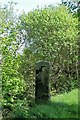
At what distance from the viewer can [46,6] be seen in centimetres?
431

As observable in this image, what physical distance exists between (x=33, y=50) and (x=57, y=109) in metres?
1.50

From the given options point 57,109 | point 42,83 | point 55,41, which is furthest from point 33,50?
point 57,109

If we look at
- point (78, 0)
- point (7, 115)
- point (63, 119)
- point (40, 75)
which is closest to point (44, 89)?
point (40, 75)

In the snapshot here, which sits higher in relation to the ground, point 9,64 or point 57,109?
point 9,64

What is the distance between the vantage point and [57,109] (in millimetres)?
2820

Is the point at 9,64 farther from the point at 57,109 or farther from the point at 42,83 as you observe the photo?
the point at 57,109

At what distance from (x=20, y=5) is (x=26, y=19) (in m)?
0.63

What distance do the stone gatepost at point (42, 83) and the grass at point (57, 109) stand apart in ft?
0.46

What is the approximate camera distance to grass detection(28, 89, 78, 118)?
8.75 feet

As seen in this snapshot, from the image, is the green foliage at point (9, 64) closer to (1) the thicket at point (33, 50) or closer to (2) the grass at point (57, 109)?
(1) the thicket at point (33, 50)

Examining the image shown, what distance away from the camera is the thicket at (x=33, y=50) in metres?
3.25

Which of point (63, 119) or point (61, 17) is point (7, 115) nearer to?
point (63, 119)

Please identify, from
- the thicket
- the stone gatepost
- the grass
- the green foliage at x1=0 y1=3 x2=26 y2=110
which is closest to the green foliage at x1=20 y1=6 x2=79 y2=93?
the thicket

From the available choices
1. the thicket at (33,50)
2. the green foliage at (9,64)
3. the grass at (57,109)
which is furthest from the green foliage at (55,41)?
the grass at (57,109)
